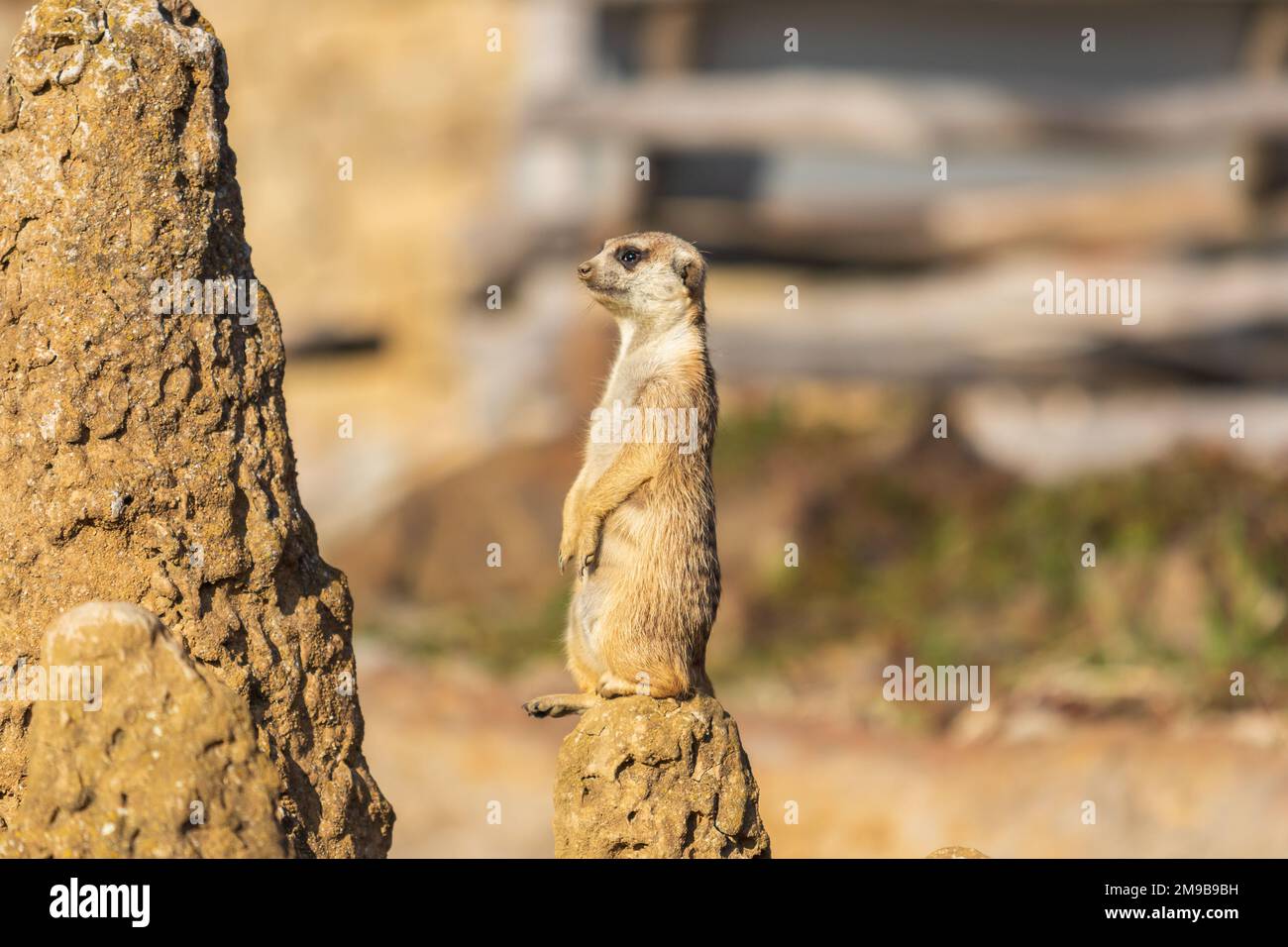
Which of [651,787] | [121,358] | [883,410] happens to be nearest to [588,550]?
[651,787]

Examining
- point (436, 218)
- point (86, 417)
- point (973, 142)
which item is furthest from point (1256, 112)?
point (86, 417)

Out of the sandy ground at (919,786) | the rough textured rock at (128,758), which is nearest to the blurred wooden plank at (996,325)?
the sandy ground at (919,786)

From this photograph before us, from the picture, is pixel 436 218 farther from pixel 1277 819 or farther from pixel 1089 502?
pixel 1277 819

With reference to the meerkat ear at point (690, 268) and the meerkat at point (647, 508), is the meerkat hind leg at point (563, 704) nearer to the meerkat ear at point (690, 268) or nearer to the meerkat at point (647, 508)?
the meerkat at point (647, 508)

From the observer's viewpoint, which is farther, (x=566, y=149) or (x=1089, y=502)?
(x=566, y=149)

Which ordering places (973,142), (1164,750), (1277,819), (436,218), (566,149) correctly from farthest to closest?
(436,218) → (566,149) → (973,142) → (1164,750) → (1277,819)

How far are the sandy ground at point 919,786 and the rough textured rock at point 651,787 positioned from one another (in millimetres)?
4014

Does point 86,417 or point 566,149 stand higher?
point 566,149

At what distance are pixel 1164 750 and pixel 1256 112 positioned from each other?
6902 millimetres

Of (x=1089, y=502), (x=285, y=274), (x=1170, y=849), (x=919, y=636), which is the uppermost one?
(x=285, y=274)

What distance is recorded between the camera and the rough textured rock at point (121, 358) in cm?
433

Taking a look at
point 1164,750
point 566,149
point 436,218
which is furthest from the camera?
point 436,218

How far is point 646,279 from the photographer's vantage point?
17.7 ft
